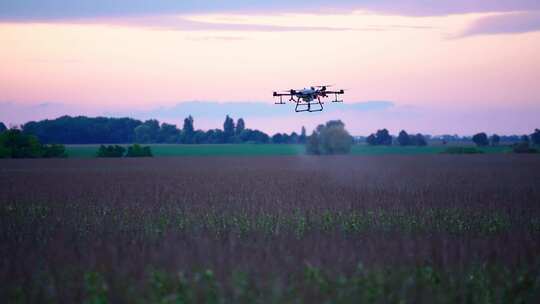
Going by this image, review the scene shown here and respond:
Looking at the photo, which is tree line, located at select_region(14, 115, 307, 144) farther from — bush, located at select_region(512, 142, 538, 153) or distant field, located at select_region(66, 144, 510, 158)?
bush, located at select_region(512, 142, 538, 153)

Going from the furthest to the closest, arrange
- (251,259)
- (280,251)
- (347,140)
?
(347,140)
(280,251)
(251,259)

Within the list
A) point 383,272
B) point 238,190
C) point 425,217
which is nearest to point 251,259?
point 383,272

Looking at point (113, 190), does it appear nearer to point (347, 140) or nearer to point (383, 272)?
point (383, 272)

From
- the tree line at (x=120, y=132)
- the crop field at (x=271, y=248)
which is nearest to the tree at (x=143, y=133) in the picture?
the tree line at (x=120, y=132)

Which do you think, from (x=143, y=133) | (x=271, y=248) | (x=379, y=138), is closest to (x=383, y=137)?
(x=379, y=138)

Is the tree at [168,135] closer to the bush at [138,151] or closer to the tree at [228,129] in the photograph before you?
the tree at [228,129]

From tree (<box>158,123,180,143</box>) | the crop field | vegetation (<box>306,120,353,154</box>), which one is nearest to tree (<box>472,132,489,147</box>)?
vegetation (<box>306,120,353,154</box>)
